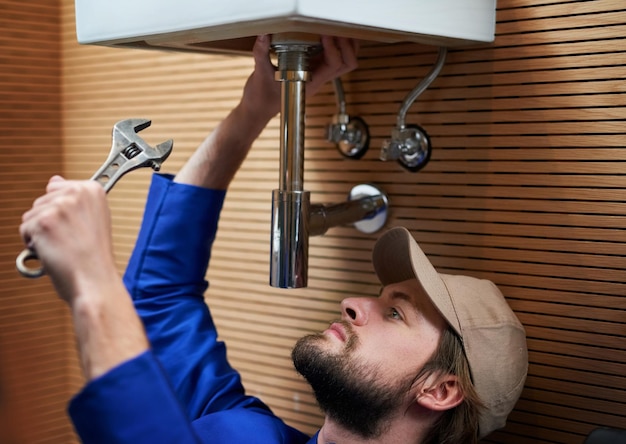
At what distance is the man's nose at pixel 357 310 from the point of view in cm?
112

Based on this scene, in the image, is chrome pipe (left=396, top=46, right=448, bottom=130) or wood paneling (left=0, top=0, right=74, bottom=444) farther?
wood paneling (left=0, top=0, right=74, bottom=444)

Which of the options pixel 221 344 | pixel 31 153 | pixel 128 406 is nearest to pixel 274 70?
pixel 221 344

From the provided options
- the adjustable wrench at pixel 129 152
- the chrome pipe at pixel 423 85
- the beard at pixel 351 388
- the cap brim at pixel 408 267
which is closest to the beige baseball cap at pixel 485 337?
the cap brim at pixel 408 267

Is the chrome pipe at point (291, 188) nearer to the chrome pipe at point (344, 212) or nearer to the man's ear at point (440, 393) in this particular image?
the chrome pipe at point (344, 212)

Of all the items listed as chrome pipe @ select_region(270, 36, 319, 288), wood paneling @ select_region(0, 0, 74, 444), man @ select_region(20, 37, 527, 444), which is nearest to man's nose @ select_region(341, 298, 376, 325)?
man @ select_region(20, 37, 527, 444)

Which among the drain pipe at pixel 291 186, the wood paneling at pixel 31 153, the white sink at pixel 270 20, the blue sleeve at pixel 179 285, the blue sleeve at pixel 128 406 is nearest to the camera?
the blue sleeve at pixel 128 406

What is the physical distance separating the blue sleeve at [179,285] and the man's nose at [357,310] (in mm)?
282

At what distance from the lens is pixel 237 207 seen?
154cm

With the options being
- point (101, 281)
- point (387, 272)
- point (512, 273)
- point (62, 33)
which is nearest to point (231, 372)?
point (387, 272)

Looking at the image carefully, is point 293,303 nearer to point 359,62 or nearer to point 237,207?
point 237,207

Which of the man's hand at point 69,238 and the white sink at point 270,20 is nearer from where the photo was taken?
the man's hand at point 69,238

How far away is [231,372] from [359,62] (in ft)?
1.98

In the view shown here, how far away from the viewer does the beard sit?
1.08 meters

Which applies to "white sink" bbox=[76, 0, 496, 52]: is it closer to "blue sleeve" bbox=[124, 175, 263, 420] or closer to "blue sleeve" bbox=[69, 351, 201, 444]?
A: "blue sleeve" bbox=[124, 175, 263, 420]
